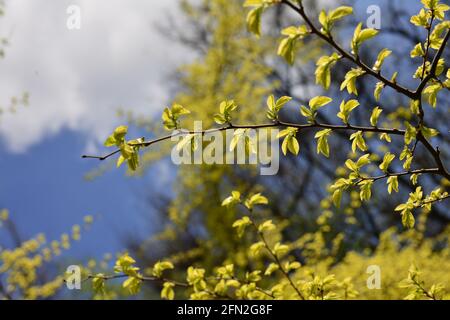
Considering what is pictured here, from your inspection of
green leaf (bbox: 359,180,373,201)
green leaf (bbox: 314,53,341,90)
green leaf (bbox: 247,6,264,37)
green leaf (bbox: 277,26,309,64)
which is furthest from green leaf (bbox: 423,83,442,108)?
green leaf (bbox: 247,6,264,37)

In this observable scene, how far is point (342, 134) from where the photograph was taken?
10.2 metres

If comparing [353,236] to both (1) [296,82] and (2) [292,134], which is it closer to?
(1) [296,82]

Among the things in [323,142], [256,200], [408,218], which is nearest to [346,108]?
[323,142]

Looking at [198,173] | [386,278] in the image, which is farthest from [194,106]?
[386,278]

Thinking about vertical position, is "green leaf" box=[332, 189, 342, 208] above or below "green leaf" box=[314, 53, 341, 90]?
below

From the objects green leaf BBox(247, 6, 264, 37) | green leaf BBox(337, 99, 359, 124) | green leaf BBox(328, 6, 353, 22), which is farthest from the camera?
green leaf BBox(337, 99, 359, 124)

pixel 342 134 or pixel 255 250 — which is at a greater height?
pixel 342 134

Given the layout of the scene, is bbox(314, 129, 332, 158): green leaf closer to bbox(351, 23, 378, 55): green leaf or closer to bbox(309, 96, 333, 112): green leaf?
bbox(309, 96, 333, 112): green leaf

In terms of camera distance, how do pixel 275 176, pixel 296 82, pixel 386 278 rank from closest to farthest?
pixel 386 278 → pixel 296 82 → pixel 275 176

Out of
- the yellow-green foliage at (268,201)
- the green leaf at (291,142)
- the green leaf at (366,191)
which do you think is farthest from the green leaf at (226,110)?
the green leaf at (366,191)

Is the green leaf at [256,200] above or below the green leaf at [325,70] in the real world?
below

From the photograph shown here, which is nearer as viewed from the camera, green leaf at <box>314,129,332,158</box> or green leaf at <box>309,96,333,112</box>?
green leaf at <box>309,96,333,112</box>

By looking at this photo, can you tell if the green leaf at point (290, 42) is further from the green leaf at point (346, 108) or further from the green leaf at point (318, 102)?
the green leaf at point (346, 108)

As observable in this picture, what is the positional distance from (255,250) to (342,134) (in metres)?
8.41
